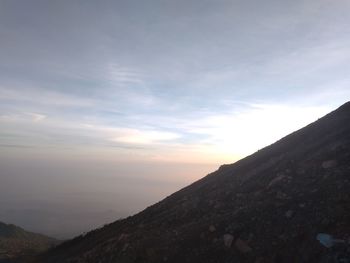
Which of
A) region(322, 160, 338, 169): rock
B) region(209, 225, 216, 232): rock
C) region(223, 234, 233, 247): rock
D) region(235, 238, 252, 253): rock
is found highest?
region(322, 160, 338, 169): rock

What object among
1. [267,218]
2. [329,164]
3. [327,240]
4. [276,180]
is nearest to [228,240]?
[267,218]

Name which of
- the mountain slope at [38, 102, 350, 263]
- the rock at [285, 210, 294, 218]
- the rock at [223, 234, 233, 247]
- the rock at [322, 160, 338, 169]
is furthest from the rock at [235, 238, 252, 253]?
the rock at [322, 160, 338, 169]

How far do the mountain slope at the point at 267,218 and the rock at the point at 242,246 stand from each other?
0.04 m

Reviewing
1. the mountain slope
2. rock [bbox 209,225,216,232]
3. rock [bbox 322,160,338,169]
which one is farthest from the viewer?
rock [bbox 322,160,338,169]

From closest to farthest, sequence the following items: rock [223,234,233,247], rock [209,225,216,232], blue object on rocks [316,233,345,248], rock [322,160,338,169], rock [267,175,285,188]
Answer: blue object on rocks [316,233,345,248], rock [223,234,233,247], rock [209,225,216,232], rock [322,160,338,169], rock [267,175,285,188]

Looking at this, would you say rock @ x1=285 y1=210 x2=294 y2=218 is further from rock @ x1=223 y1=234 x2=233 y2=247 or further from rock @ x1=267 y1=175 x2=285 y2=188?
rock @ x1=267 y1=175 x2=285 y2=188

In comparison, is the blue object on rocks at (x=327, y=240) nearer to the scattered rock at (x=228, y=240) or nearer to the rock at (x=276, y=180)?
the scattered rock at (x=228, y=240)

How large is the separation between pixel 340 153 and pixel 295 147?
779 cm

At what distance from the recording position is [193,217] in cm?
2489

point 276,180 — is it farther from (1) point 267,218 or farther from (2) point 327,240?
(2) point 327,240

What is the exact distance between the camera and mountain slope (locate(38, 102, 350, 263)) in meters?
15.7

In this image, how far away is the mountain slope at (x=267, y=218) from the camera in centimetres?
1570

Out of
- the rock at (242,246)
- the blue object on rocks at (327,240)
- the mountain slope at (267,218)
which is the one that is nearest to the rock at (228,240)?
the mountain slope at (267,218)

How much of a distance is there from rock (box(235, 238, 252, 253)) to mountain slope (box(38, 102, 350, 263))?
0.14 feet
